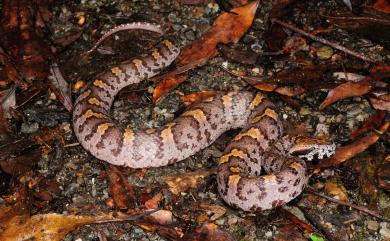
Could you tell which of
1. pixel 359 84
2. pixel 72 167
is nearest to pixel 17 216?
pixel 72 167

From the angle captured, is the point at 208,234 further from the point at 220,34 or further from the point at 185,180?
the point at 220,34

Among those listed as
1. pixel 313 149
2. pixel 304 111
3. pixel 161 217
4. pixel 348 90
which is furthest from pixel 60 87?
pixel 348 90

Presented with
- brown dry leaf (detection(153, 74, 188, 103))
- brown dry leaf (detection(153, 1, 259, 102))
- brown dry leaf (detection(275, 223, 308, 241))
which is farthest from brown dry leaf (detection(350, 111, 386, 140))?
brown dry leaf (detection(153, 74, 188, 103))

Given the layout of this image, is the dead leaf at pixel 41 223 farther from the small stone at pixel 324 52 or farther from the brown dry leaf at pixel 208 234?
the small stone at pixel 324 52

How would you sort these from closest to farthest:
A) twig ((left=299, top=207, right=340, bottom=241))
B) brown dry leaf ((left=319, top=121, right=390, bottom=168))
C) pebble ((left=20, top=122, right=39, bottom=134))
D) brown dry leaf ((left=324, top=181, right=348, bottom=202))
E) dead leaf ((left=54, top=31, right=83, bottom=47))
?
twig ((left=299, top=207, right=340, bottom=241)) → brown dry leaf ((left=324, top=181, right=348, bottom=202)) → brown dry leaf ((left=319, top=121, right=390, bottom=168)) → pebble ((left=20, top=122, right=39, bottom=134)) → dead leaf ((left=54, top=31, right=83, bottom=47))

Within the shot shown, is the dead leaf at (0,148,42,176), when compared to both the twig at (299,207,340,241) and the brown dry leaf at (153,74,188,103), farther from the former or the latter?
the twig at (299,207,340,241)

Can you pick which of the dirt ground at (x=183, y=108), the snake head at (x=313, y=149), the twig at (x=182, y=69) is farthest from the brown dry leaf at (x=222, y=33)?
the snake head at (x=313, y=149)

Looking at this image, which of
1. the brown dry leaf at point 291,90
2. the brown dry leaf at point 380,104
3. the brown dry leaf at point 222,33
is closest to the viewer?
the brown dry leaf at point 380,104
